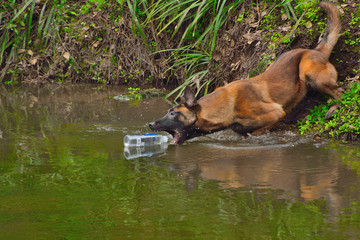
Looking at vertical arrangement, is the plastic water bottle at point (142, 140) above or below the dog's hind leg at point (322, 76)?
below

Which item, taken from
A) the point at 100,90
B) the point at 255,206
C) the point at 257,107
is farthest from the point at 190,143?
the point at 100,90

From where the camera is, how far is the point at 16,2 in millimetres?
12297

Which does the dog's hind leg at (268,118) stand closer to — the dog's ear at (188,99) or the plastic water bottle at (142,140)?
the dog's ear at (188,99)

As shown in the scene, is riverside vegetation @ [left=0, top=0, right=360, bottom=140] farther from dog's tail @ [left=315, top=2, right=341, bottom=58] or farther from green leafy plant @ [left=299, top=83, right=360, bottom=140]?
dog's tail @ [left=315, top=2, right=341, bottom=58]

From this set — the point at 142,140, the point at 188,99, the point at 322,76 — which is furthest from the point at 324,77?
the point at 142,140

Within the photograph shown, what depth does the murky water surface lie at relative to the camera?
12.6 ft

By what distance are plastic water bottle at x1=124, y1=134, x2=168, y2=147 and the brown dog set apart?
0.43ft

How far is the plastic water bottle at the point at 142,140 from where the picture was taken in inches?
269

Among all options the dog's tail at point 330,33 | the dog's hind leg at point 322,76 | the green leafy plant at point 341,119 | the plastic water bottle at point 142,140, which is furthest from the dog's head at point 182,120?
the dog's tail at point 330,33

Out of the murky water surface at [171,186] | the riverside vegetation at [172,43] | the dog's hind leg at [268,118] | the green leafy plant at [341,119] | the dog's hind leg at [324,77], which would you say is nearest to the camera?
the murky water surface at [171,186]

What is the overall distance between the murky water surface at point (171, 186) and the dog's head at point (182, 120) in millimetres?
180

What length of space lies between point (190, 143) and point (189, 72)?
2.78 metres

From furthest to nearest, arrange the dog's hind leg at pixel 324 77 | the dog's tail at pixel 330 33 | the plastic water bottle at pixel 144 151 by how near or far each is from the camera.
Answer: the dog's tail at pixel 330 33
the dog's hind leg at pixel 324 77
the plastic water bottle at pixel 144 151

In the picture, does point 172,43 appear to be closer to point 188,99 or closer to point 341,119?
point 188,99
